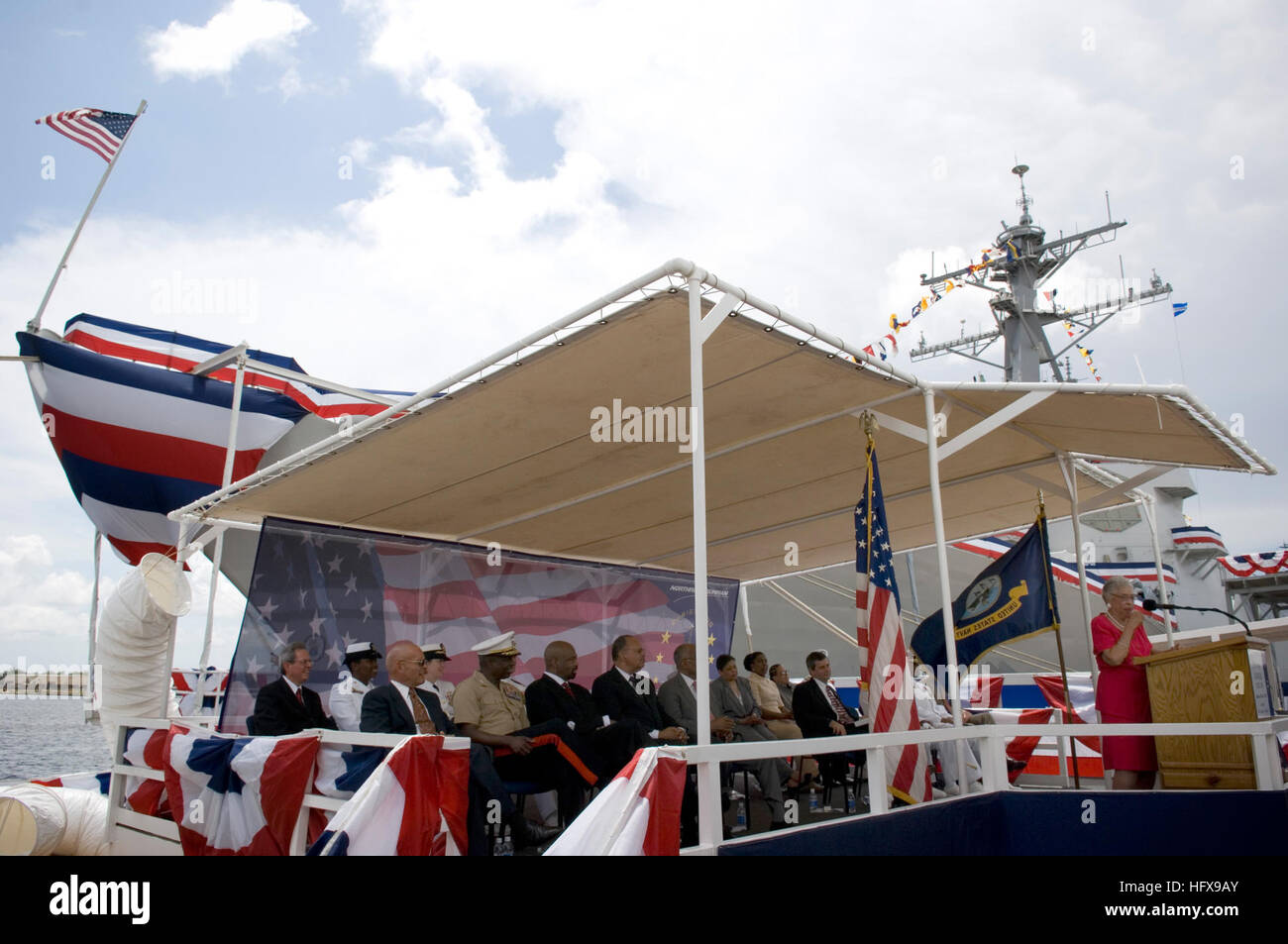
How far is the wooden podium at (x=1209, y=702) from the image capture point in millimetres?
5031

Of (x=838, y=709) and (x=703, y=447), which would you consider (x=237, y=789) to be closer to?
(x=703, y=447)

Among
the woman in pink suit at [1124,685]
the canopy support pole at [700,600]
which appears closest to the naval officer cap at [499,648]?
the canopy support pole at [700,600]

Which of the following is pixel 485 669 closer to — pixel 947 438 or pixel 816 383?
pixel 816 383

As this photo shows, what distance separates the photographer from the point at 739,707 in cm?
786

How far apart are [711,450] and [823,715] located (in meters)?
2.57

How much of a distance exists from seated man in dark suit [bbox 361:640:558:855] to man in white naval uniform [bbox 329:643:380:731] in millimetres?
459

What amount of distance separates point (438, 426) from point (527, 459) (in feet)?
3.70

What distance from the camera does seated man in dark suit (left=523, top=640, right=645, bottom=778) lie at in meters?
6.14

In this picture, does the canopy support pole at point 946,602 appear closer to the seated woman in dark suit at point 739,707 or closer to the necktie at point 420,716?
the seated woman in dark suit at point 739,707

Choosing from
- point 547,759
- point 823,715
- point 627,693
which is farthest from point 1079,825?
point 547,759

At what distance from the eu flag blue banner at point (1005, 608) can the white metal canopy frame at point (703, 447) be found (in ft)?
2.73
